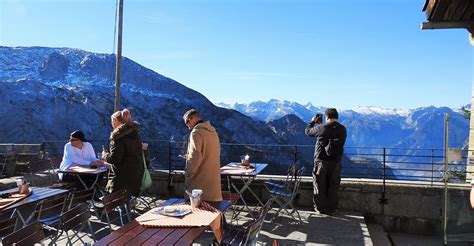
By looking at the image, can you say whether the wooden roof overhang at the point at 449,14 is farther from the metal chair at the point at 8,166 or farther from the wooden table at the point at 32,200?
the metal chair at the point at 8,166

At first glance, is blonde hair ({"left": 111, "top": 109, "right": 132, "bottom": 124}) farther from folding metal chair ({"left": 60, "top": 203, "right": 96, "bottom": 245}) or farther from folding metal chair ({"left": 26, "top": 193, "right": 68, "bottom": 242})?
folding metal chair ({"left": 60, "top": 203, "right": 96, "bottom": 245})

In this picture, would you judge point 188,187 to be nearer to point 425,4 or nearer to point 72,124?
point 425,4

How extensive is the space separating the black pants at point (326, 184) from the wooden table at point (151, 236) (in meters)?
4.13

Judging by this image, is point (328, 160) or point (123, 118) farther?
point (328, 160)

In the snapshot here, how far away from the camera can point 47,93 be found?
100 meters

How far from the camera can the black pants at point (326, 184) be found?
24.0 ft

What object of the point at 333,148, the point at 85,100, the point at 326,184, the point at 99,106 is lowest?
the point at 326,184

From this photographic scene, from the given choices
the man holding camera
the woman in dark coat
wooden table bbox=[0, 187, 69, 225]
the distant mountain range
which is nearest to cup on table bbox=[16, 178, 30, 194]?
wooden table bbox=[0, 187, 69, 225]

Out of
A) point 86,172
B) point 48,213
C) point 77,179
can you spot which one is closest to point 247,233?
point 48,213

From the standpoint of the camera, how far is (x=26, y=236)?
3129 mm

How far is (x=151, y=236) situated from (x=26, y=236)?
2.85 ft

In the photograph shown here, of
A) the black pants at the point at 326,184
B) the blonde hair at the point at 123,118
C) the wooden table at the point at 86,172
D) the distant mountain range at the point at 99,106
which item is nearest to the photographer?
the blonde hair at the point at 123,118

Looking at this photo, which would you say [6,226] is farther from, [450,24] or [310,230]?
[450,24]

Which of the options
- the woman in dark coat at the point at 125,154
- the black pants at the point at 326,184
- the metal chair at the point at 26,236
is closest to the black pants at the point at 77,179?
→ the woman in dark coat at the point at 125,154
